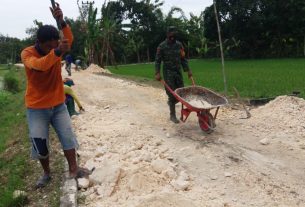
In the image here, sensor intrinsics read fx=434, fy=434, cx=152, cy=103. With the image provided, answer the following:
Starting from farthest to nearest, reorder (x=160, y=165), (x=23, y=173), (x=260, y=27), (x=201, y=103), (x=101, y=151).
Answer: (x=260, y=27) → (x=201, y=103) → (x=101, y=151) → (x=23, y=173) → (x=160, y=165)

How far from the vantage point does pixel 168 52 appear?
844cm

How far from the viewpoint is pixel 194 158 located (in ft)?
20.0

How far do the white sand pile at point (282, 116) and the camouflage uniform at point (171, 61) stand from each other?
5.55 ft

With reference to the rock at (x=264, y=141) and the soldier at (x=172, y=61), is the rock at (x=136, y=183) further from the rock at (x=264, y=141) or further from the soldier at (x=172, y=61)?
the soldier at (x=172, y=61)

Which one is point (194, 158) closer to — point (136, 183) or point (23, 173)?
point (136, 183)

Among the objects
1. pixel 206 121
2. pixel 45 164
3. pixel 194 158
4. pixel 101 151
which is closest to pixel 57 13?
pixel 45 164

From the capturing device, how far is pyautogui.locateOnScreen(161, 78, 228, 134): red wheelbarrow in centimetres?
739

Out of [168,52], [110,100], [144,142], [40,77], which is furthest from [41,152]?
[110,100]

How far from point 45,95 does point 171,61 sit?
154 inches

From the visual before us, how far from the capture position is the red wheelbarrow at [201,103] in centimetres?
739

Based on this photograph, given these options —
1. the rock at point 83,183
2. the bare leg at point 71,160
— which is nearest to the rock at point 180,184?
the rock at point 83,183

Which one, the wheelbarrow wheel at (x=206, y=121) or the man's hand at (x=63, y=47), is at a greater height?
the man's hand at (x=63, y=47)

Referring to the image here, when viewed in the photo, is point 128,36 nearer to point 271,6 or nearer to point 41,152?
point 271,6

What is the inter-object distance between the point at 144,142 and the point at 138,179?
1.84 meters
